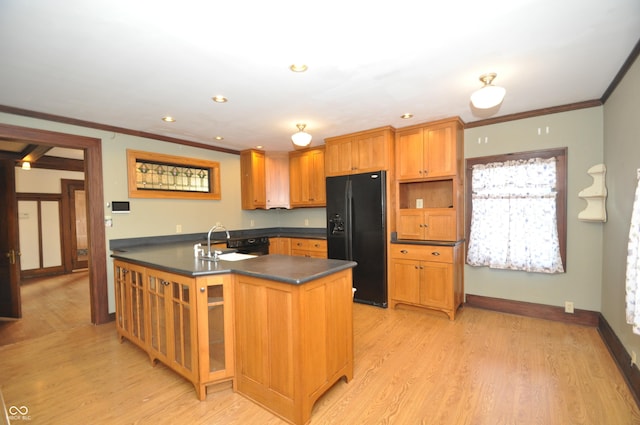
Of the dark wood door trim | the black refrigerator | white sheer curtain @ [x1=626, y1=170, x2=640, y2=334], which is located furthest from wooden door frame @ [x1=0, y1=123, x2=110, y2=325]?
white sheer curtain @ [x1=626, y1=170, x2=640, y2=334]

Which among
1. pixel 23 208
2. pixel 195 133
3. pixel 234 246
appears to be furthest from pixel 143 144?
pixel 23 208

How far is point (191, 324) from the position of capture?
2117mm

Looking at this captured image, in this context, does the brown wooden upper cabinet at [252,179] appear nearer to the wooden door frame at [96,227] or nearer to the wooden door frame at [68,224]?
the wooden door frame at [96,227]

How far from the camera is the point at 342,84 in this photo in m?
2.57

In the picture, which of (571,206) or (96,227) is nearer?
(571,206)

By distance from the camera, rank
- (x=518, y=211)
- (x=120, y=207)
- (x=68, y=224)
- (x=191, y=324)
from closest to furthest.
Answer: (x=191, y=324) < (x=518, y=211) < (x=120, y=207) < (x=68, y=224)

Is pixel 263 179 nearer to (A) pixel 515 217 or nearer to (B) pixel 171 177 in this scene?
(B) pixel 171 177

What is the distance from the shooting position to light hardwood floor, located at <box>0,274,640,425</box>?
1.92 m

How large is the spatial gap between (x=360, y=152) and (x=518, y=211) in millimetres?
2053

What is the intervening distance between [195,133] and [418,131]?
9.82 ft

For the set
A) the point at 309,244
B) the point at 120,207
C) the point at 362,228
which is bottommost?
the point at 309,244

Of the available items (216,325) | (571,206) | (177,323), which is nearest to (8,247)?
(177,323)

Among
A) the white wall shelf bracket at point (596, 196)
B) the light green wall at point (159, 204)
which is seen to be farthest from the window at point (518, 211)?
the light green wall at point (159, 204)

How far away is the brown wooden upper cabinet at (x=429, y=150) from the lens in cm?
356
